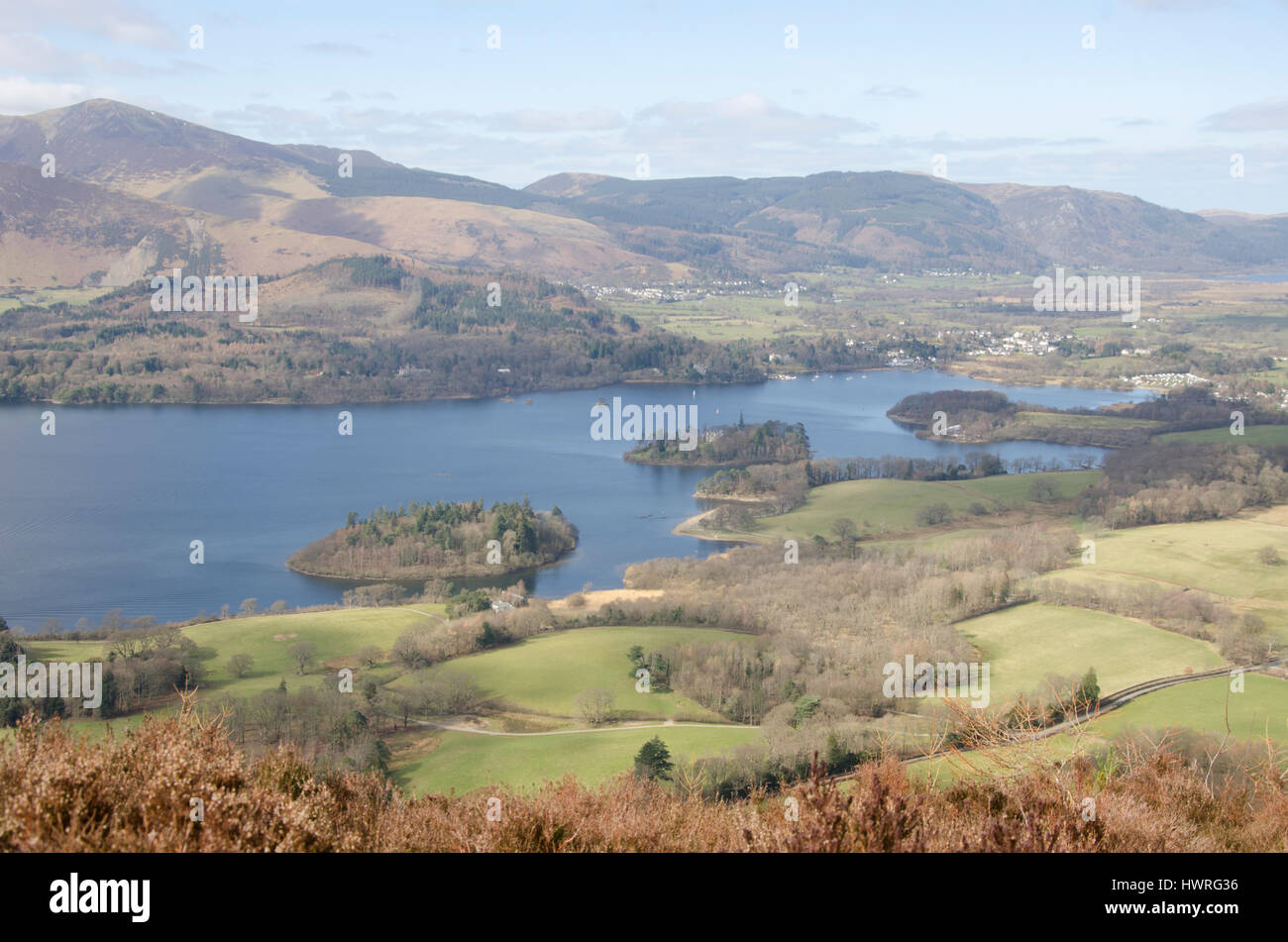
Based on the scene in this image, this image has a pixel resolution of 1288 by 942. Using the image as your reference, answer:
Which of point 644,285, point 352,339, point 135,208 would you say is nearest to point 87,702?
point 352,339

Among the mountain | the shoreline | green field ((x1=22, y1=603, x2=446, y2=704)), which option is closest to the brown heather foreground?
green field ((x1=22, y1=603, x2=446, y2=704))

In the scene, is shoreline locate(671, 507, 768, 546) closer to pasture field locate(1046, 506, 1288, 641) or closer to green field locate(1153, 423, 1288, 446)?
pasture field locate(1046, 506, 1288, 641)

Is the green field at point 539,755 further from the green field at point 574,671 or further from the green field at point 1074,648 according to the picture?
the green field at point 1074,648

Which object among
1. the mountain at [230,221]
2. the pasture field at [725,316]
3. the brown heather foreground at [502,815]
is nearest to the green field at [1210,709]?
the brown heather foreground at [502,815]

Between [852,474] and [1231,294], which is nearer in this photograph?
[852,474]

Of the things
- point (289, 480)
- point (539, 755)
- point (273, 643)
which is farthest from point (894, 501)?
point (539, 755)
